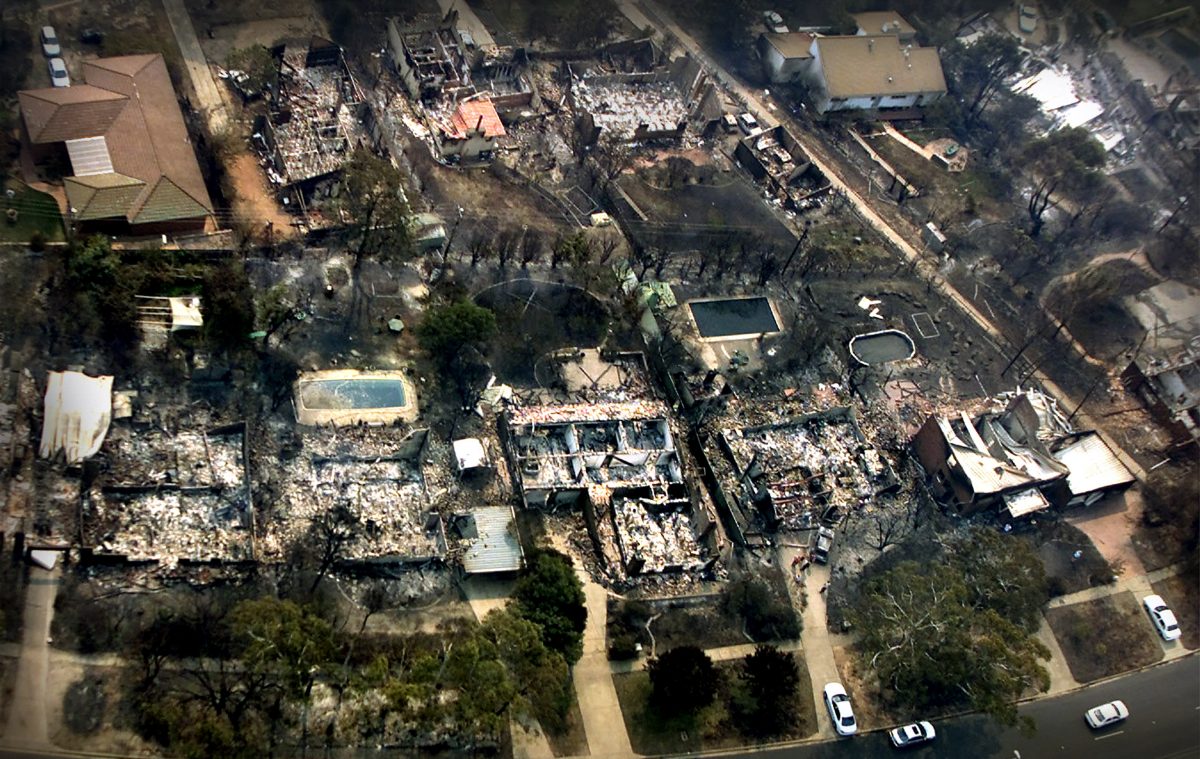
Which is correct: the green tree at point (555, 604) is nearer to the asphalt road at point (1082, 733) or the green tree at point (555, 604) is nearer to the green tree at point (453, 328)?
the asphalt road at point (1082, 733)

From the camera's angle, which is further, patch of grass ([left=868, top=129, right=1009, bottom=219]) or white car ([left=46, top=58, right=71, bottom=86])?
patch of grass ([left=868, top=129, right=1009, bottom=219])

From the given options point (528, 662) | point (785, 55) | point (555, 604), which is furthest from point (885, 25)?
point (528, 662)

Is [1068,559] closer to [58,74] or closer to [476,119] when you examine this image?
[476,119]

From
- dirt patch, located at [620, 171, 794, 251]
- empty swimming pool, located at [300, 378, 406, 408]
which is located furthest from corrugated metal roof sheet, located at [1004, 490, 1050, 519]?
empty swimming pool, located at [300, 378, 406, 408]

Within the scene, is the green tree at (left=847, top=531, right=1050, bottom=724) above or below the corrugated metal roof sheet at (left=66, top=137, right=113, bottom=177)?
below

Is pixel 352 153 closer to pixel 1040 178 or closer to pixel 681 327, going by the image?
pixel 681 327

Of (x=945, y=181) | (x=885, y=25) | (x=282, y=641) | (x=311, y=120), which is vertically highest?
(x=885, y=25)

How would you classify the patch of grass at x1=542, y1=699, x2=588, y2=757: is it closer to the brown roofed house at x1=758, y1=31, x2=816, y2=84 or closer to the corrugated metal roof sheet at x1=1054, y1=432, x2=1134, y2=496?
the corrugated metal roof sheet at x1=1054, y1=432, x2=1134, y2=496
